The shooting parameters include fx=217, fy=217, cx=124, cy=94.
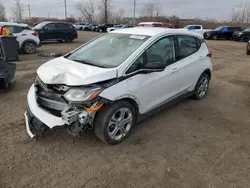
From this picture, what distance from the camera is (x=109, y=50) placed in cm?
368

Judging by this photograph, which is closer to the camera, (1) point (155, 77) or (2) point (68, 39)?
(1) point (155, 77)

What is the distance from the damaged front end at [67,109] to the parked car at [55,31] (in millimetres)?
14269

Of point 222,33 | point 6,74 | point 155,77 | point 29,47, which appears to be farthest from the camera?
point 222,33

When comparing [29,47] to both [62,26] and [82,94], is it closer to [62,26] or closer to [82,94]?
[62,26]

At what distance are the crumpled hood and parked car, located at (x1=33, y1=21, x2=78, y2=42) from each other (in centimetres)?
1398

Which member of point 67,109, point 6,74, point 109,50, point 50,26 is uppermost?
point 50,26

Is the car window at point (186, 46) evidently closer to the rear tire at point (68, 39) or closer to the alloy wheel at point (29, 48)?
the alloy wheel at point (29, 48)

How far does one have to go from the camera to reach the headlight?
275 cm

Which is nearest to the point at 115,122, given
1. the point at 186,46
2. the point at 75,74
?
the point at 75,74

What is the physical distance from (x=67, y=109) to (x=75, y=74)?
0.49 m

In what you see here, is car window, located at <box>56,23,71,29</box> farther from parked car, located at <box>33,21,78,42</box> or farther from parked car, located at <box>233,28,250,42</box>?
parked car, located at <box>233,28,250,42</box>

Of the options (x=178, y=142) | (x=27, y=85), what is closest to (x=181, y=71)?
(x=178, y=142)

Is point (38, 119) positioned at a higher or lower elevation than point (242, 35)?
lower

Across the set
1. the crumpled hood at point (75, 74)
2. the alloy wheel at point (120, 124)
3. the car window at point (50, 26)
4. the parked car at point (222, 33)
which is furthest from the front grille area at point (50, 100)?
the parked car at point (222, 33)
